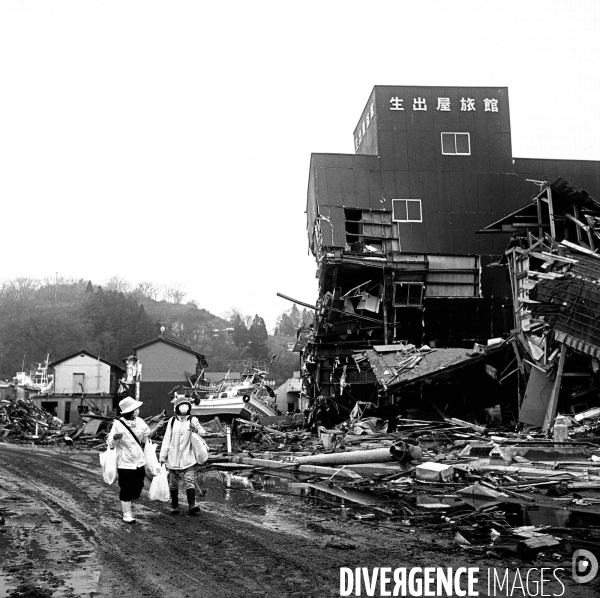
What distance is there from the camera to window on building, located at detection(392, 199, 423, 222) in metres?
33.9

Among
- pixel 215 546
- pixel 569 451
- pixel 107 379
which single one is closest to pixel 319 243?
pixel 569 451

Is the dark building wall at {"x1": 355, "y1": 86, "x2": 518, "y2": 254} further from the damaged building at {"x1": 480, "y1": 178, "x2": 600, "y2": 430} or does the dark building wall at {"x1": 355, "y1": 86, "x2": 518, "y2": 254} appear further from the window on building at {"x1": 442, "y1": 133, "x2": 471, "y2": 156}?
the damaged building at {"x1": 480, "y1": 178, "x2": 600, "y2": 430}

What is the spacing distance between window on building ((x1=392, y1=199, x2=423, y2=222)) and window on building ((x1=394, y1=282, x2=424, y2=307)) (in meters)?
3.65

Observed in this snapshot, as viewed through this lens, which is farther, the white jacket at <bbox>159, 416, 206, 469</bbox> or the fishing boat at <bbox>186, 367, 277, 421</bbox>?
the fishing boat at <bbox>186, 367, 277, 421</bbox>

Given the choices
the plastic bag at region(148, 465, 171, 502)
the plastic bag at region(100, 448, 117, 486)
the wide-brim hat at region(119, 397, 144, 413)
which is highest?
the wide-brim hat at region(119, 397, 144, 413)

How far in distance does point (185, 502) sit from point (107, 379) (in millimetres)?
52253

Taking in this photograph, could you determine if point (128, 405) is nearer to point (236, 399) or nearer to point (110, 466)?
point (110, 466)

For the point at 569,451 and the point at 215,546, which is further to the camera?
the point at 569,451

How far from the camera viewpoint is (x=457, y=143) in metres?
34.9

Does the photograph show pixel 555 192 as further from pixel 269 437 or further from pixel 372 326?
pixel 269 437

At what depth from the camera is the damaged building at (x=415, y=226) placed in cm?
3275

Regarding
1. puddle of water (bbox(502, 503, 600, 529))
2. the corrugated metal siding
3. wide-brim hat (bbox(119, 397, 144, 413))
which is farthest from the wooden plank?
the corrugated metal siding

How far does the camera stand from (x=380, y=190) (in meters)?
34.0

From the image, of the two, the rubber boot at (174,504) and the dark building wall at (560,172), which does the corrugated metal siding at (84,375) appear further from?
the rubber boot at (174,504)
